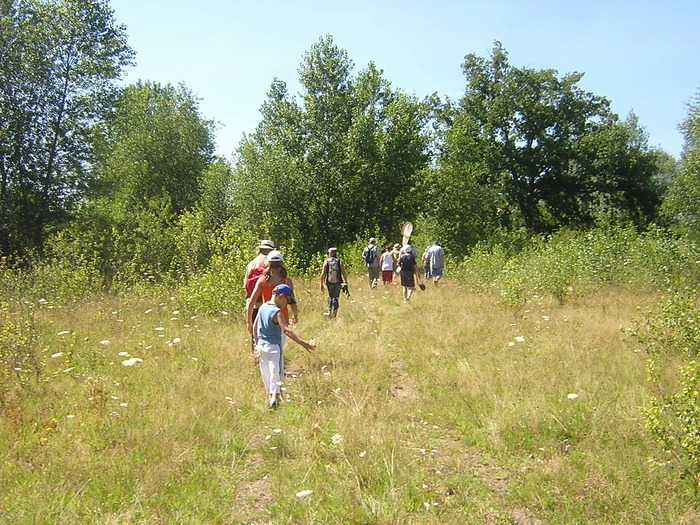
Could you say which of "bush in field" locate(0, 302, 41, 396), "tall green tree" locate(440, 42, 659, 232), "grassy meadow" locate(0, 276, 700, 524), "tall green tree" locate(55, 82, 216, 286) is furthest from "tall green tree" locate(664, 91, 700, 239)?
"bush in field" locate(0, 302, 41, 396)

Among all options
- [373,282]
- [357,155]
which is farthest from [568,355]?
[357,155]

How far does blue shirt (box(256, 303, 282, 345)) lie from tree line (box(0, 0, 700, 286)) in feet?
23.6

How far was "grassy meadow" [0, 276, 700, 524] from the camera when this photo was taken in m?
3.86

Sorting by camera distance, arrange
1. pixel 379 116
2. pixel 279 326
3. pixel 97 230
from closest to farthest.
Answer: pixel 279 326, pixel 97 230, pixel 379 116

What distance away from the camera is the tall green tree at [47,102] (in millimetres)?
22391

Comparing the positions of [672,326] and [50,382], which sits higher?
[672,326]

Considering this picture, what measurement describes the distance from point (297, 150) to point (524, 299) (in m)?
19.3

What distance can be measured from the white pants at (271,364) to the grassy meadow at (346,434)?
9.8 inches

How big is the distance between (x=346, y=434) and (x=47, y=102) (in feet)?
80.9

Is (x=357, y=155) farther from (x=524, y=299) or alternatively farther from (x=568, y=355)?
(x=568, y=355)

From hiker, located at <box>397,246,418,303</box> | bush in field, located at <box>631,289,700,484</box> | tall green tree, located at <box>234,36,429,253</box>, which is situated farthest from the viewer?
tall green tree, located at <box>234,36,429,253</box>

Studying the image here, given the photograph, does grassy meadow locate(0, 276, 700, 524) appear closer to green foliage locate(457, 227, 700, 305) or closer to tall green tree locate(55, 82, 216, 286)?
green foliage locate(457, 227, 700, 305)

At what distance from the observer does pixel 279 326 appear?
244 inches

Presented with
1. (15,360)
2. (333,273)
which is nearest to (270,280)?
(15,360)
